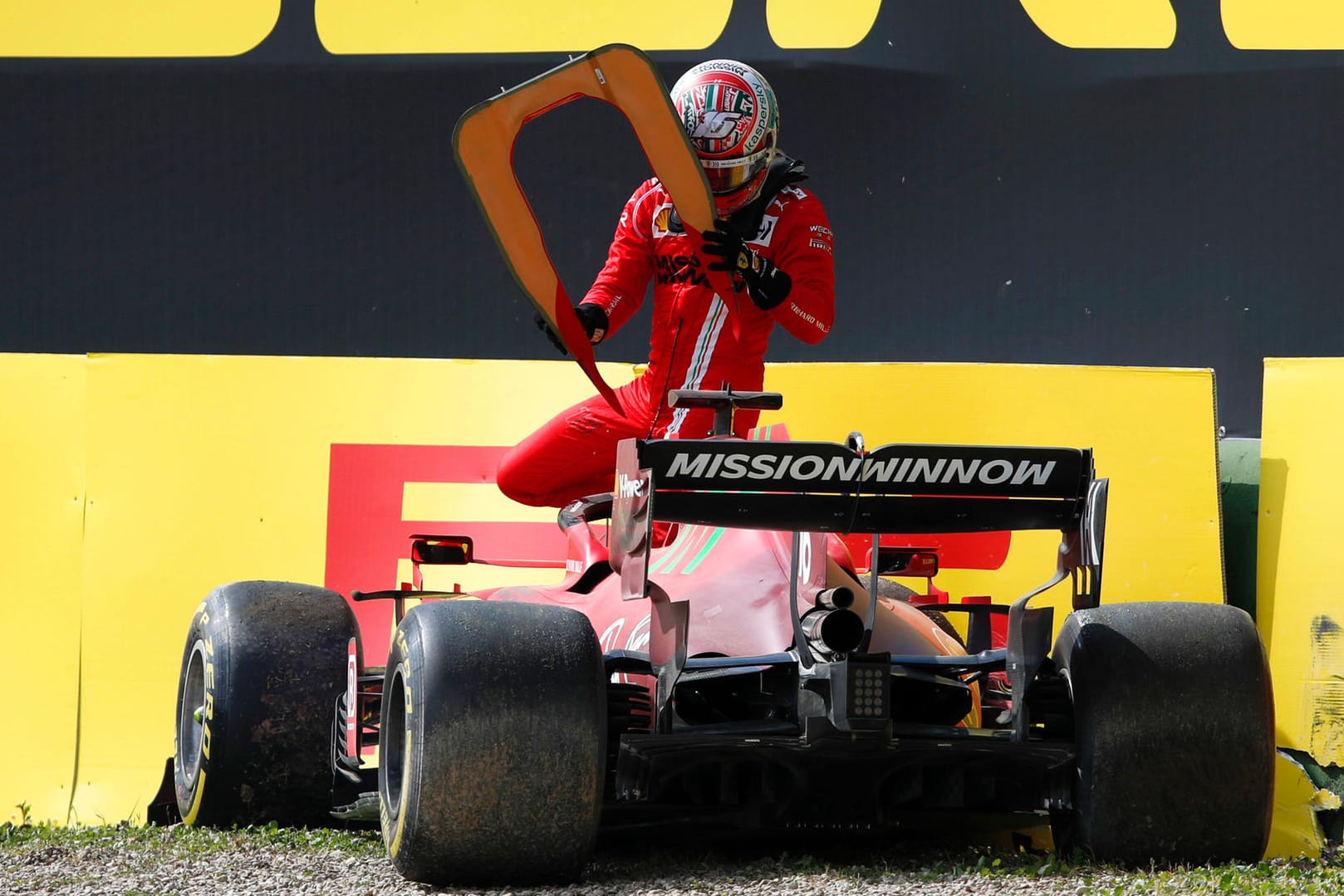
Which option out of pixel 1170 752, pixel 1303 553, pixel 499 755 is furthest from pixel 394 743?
pixel 1303 553

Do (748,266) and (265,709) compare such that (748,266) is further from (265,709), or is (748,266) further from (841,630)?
(265,709)

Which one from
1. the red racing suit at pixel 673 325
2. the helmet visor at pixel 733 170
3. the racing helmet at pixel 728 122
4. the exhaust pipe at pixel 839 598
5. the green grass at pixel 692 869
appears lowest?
the green grass at pixel 692 869

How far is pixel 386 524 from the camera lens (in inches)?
290

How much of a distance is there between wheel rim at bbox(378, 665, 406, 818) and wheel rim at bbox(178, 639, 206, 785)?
1366mm

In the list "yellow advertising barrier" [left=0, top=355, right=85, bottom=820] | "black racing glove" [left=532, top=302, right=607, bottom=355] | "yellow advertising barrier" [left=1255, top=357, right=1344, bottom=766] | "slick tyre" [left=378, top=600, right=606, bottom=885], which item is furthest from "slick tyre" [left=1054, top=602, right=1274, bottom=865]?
"yellow advertising barrier" [left=0, top=355, right=85, bottom=820]

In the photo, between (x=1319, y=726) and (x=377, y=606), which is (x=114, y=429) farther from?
(x=1319, y=726)

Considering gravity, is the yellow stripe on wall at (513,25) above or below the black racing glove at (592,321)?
above

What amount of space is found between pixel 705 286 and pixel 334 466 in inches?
92.2

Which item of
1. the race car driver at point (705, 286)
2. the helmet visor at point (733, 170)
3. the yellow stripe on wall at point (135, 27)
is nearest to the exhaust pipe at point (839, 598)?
the race car driver at point (705, 286)

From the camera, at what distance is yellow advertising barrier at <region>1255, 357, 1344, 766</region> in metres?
6.63

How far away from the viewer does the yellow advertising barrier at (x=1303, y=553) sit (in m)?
6.63

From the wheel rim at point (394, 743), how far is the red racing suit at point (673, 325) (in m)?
1.63

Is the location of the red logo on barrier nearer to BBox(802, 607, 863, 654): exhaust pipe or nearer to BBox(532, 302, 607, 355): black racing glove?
BBox(532, 302, 607, 355): black racing glove

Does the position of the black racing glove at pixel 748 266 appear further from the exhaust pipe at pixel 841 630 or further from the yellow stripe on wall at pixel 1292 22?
the yellow stripe on wall at pixel 1292 22
